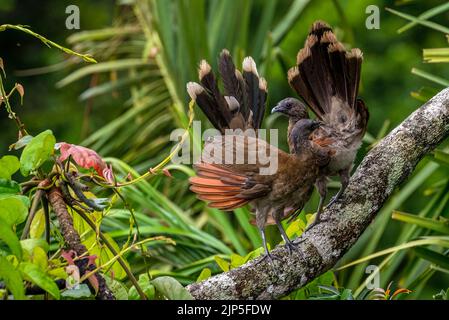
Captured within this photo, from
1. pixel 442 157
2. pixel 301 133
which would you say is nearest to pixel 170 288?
pixel 301 133

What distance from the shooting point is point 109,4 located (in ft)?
22.3

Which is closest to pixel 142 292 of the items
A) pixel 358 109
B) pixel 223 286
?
pixel 223 286

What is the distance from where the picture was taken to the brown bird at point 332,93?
2.18 m

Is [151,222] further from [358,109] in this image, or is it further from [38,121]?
[38,121]

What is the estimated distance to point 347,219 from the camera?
5.88 feet

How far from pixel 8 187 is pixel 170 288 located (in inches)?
12.5

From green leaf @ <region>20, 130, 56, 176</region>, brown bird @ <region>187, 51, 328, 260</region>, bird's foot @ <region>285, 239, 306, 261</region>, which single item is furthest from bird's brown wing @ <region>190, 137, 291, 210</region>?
green leaf @ <region>20, 130, 56, 176</region>

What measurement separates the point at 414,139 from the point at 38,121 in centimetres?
425

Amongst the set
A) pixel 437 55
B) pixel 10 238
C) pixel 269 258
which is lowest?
pixel 269 258

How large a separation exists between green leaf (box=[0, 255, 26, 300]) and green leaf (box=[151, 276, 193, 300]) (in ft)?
0.82

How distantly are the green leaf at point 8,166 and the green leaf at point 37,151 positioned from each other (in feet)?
0.04

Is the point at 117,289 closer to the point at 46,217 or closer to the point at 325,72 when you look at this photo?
the point at 46,217

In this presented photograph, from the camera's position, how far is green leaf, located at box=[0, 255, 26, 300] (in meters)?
1.26

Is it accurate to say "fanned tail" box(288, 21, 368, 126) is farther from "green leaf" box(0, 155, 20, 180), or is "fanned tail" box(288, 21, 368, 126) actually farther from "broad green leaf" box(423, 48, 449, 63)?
"green leaf" box(0, 155, 20, 180)
